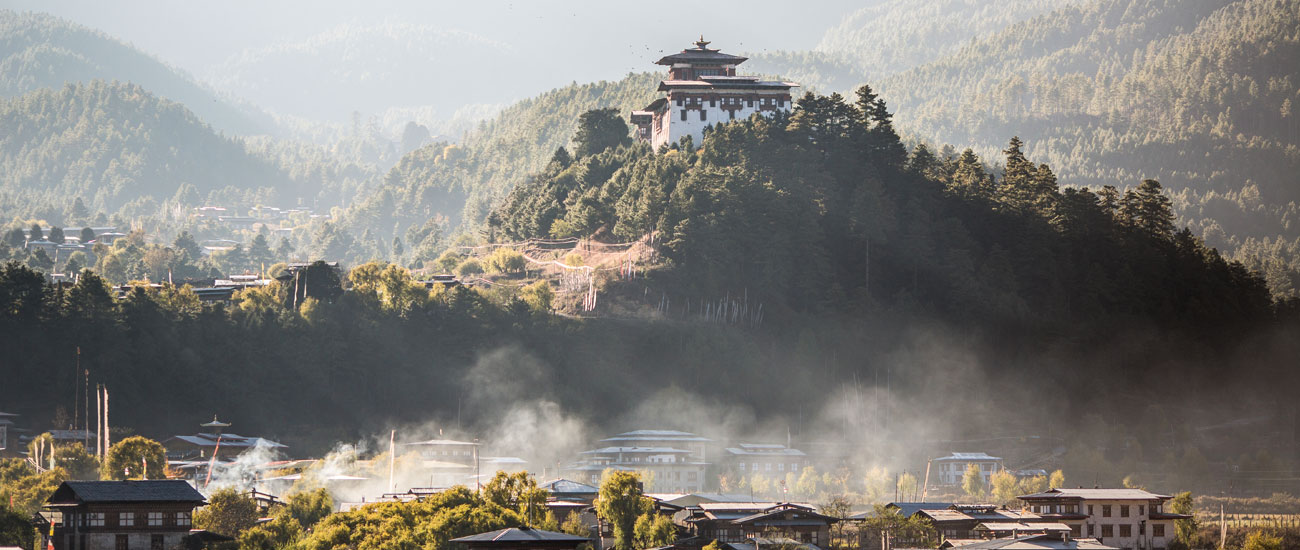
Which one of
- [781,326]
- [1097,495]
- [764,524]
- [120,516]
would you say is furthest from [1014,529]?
[781,326]

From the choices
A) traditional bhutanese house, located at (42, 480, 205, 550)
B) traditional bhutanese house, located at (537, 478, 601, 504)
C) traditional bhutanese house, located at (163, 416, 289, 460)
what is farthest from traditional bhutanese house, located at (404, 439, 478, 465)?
traditional bhutanese house, located at (42, 480, 205, 550)

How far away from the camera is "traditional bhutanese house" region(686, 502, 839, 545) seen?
104 meters

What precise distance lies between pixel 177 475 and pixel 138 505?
3350cm

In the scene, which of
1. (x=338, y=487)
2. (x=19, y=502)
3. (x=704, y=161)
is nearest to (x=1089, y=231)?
(x=704, y=161)

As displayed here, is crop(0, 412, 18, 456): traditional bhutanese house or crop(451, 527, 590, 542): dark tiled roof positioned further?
crop(0, 412, 18, 456): traditional bhutanese house

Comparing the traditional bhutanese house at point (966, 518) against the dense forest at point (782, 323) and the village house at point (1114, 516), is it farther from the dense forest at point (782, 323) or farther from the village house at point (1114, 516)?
the dense forest at point (782, 323)

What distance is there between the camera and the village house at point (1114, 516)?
4476 inches

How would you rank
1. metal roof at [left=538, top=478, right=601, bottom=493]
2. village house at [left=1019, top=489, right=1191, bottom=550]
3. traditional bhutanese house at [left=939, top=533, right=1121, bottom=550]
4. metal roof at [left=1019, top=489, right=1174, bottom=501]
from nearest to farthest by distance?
1. traditional bhutanese house at [left=939, top=533, right=1121, bottom=550]
2. village house at [left=1019, top=489, right=1191, bottom=550]
3. metal roof at [left=1019, top=489, right=1174, bottom=501]
4. metal roof at [left=538, top=478, right=601, bottom=493]

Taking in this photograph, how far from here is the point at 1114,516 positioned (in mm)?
114250

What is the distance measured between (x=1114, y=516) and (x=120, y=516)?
178 ft

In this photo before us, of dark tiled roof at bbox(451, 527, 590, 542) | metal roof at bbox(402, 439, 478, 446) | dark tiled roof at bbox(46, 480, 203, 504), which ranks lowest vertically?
dark tiled roof at bbox(451, 527, 590, 542)

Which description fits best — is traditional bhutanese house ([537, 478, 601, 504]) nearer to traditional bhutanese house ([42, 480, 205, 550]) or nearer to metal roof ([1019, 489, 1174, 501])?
metal roof ([1019, 489, 1174, 501])

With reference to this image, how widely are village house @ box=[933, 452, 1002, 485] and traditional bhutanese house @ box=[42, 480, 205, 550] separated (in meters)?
68.9

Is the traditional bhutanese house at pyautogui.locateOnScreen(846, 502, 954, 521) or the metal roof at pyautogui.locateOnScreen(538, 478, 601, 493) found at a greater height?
the metal roof at pyautogui.locateOnScreen(538, 478, 601, 493)
